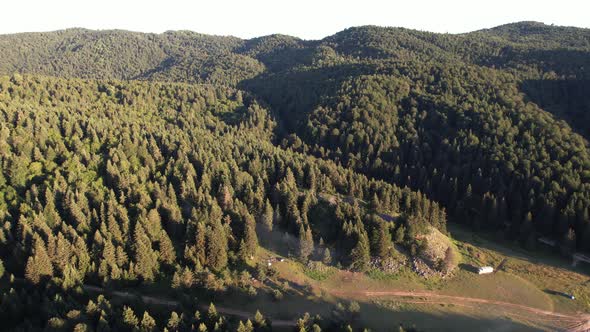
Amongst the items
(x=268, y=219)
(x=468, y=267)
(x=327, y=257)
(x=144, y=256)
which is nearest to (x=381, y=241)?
(x=327, y=257)

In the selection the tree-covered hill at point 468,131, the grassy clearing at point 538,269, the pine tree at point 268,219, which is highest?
the tree-covered hill at point 468,131

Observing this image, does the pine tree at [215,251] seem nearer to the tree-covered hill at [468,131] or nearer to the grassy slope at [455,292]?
the grassy slope at [455,292]

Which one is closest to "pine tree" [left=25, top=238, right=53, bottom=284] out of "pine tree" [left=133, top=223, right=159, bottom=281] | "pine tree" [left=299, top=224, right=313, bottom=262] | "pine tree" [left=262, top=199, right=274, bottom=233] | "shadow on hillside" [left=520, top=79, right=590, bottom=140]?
"pine tree" [left=133, top=223, right=159, bottom=281]

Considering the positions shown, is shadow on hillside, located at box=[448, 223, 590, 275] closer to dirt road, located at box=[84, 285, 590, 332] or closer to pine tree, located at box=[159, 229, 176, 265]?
dirt road, located at box=[84, 285, 590, 332]

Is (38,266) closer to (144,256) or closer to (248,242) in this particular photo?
(144,256)

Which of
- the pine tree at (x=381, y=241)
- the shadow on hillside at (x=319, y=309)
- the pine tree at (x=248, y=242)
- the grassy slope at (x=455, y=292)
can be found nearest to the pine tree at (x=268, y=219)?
the grassy slope at (x=455, y=292)
